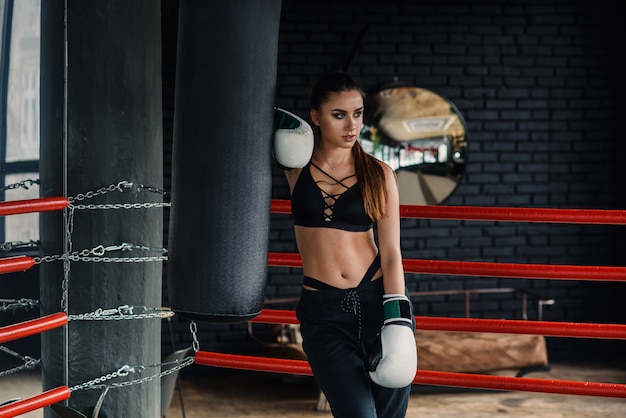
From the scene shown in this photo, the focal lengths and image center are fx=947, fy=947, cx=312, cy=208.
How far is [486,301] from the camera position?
6.54m

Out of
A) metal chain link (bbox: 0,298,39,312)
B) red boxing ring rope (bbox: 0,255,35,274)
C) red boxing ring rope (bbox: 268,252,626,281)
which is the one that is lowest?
metal chain link (bbox: 0,298,39,312)

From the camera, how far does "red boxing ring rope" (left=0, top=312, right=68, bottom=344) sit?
2.50m

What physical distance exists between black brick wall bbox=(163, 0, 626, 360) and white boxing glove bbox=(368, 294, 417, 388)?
3769 millimetres

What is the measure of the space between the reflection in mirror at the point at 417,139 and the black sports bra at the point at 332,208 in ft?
11.8

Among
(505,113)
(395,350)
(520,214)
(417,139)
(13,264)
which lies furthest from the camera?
(505,113)

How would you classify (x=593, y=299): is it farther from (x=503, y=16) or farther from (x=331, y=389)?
(x=331, y=389)

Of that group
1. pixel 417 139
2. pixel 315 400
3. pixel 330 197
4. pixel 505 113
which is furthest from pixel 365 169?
pixel 505 113

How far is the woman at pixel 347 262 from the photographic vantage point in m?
2.50

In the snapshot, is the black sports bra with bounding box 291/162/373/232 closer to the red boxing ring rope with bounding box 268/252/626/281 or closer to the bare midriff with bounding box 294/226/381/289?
the bare midriff with bounding box 294/226/381/289

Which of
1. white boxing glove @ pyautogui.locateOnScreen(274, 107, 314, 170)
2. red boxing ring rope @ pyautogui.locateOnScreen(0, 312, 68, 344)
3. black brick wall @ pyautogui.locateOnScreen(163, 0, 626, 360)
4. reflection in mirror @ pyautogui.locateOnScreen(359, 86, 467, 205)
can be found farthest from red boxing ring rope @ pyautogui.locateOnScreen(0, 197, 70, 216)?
reflection in mirror @ pyautogui.locateOnScreen(359, 86, 467, 205)

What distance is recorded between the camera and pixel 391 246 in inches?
99.4

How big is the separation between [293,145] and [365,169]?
0.20 m

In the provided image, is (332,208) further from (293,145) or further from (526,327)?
(526,327)

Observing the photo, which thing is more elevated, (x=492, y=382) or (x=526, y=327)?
(x=526, y=327)
